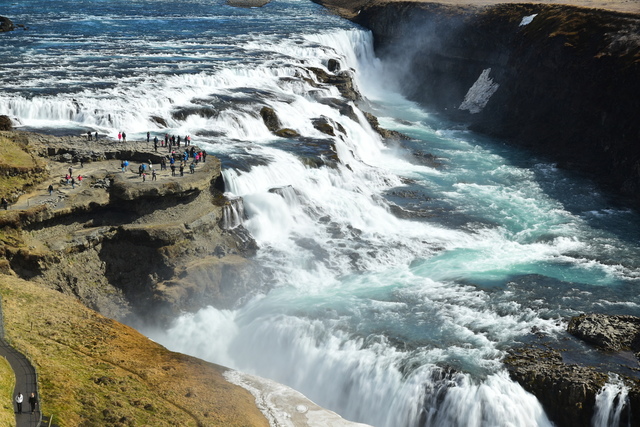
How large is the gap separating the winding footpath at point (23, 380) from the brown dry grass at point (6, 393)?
0.48 feet

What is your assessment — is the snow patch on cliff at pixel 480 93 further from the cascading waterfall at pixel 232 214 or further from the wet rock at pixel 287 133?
the cascading waterfall at pixel 232 214

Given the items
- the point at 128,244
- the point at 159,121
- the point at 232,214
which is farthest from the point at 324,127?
the point at 128,244

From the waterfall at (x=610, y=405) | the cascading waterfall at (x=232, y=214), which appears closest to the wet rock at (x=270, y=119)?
the cascading waterfall at (x=232, y=214)

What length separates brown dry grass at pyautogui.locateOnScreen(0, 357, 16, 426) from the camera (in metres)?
17.8

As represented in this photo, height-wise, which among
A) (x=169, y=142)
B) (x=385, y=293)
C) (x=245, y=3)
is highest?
(x=245, y=3)

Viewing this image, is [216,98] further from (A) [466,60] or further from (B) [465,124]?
(A) [466,60]

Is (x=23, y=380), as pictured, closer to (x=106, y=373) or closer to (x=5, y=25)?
(x=106, y=373)

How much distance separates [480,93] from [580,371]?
168ft

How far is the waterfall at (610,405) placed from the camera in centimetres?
2283

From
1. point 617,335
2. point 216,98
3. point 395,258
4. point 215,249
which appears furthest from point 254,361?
point 216,98

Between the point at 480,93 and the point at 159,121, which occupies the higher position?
the point at 480,93

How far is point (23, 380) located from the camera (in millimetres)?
20125

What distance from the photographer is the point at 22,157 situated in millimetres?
33406

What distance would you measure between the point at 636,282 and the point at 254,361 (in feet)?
68.4
